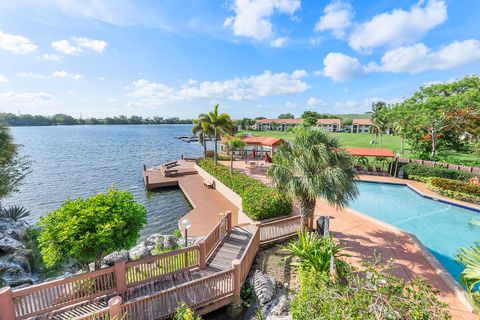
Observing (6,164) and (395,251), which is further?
(6,164)

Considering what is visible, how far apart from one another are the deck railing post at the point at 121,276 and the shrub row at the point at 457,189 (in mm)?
18144

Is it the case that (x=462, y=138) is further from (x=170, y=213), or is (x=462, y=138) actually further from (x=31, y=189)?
(x=31, y=189)

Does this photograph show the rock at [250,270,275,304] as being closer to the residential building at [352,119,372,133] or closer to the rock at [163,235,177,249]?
the rock at [163,235,177,249]

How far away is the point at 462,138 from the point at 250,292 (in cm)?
3512

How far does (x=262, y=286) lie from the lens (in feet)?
20.4

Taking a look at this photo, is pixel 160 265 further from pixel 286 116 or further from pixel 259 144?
pixel 286 116

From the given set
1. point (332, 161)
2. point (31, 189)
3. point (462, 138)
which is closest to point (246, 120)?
point (462, 138)

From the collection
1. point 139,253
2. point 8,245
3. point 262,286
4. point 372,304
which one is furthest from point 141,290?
point 8,245

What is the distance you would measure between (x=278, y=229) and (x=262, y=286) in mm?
2761

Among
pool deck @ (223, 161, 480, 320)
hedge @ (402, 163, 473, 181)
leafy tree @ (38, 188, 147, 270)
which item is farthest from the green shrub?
hedge @ (402, 163, 473, 181)


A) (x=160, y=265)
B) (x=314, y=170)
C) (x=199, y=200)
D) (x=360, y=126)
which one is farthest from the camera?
(x=360, y=126)

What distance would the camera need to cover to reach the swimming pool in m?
9.09

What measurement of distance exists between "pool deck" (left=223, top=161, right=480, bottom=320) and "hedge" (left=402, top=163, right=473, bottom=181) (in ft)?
34.2

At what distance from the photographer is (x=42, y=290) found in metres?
5.09
